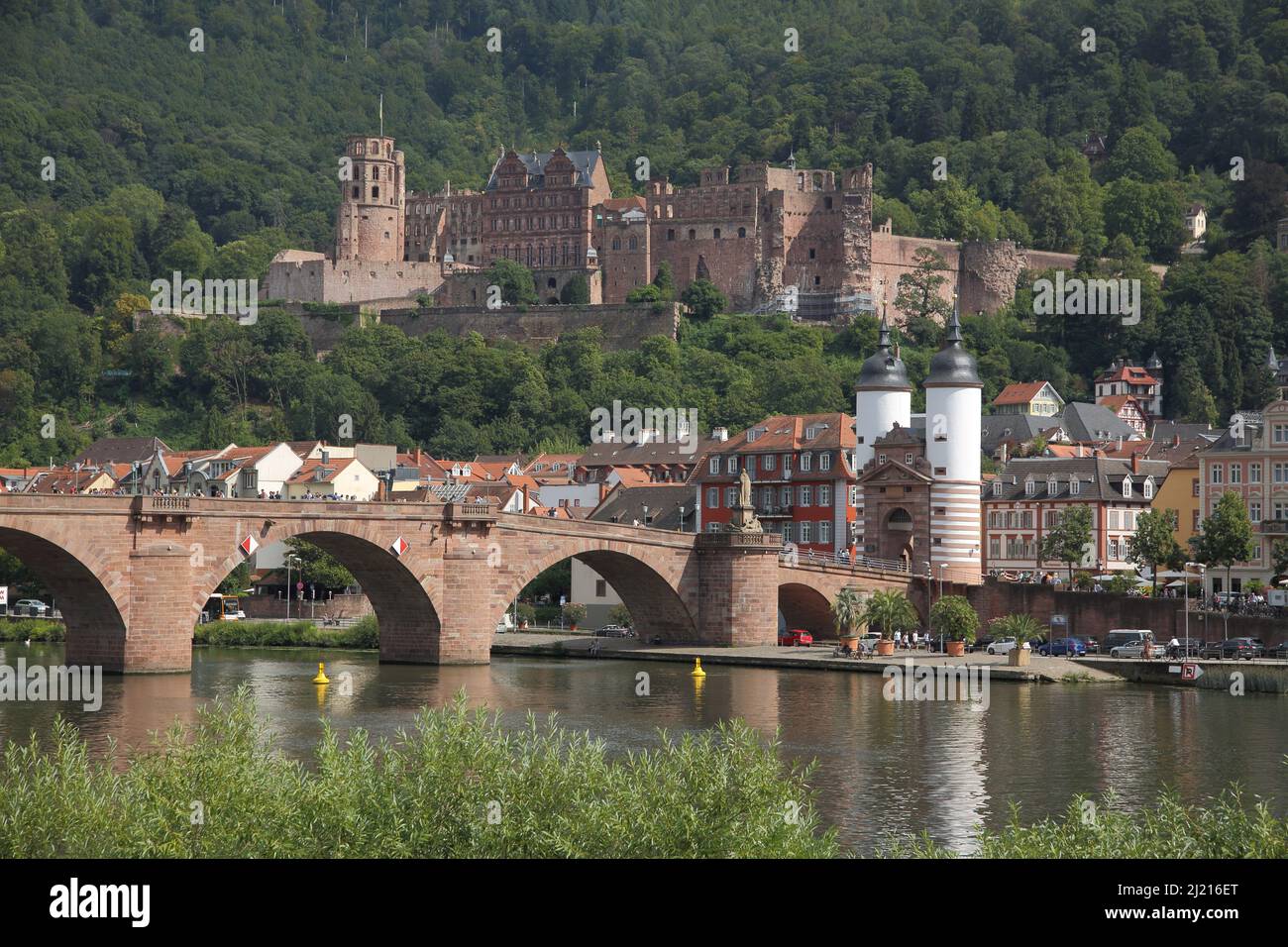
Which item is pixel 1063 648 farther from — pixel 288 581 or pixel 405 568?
pixel 288 581

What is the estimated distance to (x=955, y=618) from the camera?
6875 cm

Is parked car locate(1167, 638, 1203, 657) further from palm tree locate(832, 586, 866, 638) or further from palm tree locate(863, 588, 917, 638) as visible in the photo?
palm tree locate(832, 586, 866, 638)

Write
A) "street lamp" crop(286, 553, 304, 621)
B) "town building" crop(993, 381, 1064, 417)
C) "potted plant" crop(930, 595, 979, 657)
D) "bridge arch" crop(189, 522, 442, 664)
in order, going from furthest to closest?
1. "town building" crop(993, 381, 1064, 417)
2. "street lamp" crop(286, 553, 304, 621)
3. "potted plant" crop(930, 595, 979, 657)
4. "bridge arch" crop(189, 522, 442, 664)

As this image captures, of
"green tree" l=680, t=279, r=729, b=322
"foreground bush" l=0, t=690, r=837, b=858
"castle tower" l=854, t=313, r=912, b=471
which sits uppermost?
"green tree" l=680, t=279, r=729, b=322

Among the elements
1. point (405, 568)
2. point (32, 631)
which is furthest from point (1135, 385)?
point (405, 568)

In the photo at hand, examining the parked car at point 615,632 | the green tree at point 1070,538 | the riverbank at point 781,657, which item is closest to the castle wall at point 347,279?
the parked car at point 615,632

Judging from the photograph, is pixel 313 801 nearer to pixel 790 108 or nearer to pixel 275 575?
pixel 275 575

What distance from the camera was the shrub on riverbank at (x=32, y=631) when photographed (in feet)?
257

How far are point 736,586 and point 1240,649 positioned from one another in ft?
53.8

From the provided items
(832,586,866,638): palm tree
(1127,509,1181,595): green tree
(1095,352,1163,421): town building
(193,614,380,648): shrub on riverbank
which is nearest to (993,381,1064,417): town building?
(1095,352,1163,421): town building

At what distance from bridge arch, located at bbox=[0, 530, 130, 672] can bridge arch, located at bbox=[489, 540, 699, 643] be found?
12.6 metres

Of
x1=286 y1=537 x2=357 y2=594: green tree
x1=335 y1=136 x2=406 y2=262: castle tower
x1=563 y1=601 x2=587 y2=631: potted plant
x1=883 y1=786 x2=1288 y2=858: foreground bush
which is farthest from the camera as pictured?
x1=335 y1=136 x2=406 y2=262: castle tower

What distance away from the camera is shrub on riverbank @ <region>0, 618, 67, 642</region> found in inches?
3086

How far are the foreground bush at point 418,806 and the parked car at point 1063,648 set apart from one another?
42.9 metres
